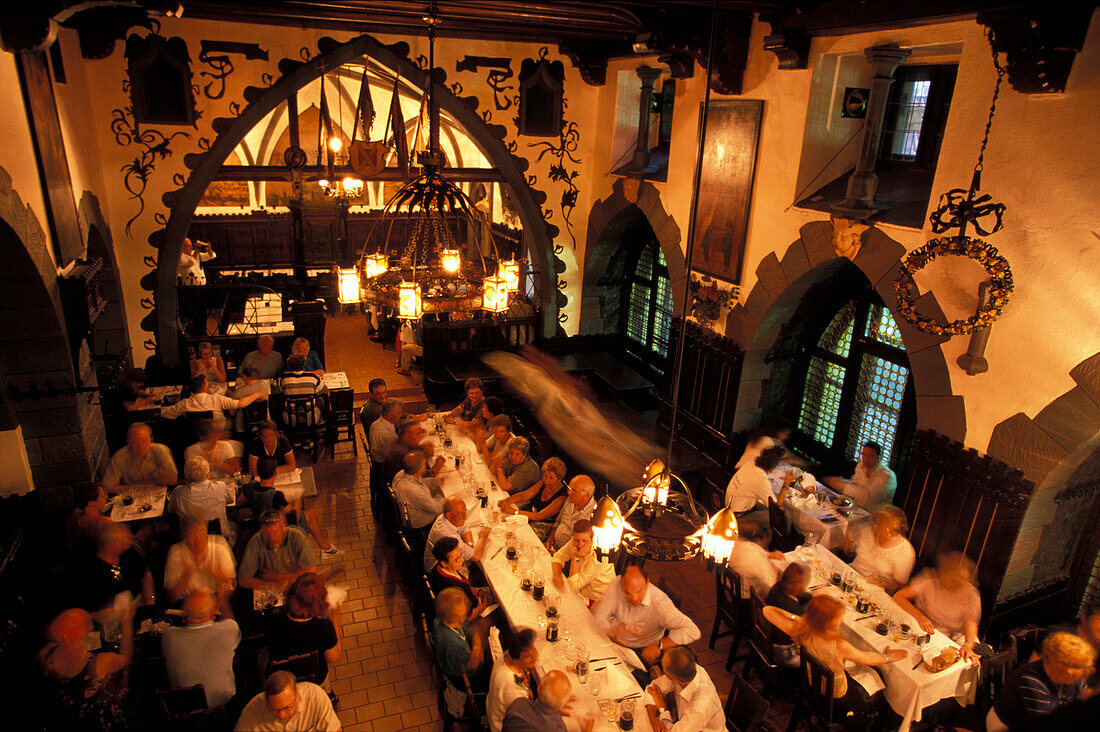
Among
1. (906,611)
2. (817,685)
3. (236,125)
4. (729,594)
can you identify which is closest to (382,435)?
(729,594)

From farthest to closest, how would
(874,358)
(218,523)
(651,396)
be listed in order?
(651,396), (874,358), (218,523)

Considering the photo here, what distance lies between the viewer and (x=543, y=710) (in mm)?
3777

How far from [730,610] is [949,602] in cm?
160

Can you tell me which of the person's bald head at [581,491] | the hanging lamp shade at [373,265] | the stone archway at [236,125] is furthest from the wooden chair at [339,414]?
the person's bald head at [581,491]

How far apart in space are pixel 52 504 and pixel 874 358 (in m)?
8.03

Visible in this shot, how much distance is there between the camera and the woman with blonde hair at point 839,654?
448 cm

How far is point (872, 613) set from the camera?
5.06 metres

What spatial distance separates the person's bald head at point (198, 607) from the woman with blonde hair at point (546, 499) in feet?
8.81

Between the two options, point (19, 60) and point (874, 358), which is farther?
point (874, 358)

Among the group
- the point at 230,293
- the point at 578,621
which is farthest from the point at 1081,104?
the point at 230,293

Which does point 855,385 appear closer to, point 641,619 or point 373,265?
point 641,619

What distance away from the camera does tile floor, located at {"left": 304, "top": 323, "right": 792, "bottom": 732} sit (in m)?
5.04

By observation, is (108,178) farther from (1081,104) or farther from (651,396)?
(1081,104)

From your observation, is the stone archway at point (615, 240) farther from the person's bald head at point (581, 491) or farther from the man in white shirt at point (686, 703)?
the man in white shirt at point (686, 703)
